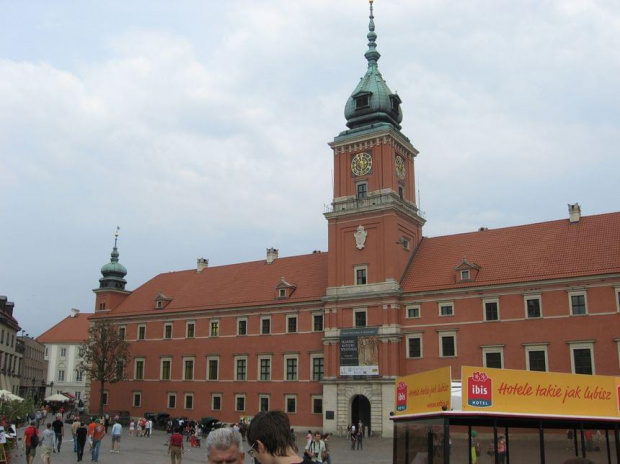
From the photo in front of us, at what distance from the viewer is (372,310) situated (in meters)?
46.7

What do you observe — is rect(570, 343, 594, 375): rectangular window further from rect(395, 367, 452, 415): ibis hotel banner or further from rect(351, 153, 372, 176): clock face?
rect(395, 367, 452, 415): ibis hotel banner

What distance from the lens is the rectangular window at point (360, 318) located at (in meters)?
47.0

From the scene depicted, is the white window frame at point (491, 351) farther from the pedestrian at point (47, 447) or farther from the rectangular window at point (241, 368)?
the pedestrian at point (47, 447)

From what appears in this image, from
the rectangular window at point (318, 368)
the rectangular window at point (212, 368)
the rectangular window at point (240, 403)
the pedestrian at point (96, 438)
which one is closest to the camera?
the pedestrian at point (96, 438)

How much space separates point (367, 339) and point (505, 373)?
35093mm

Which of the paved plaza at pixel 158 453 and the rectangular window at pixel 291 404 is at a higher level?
the rectangular window at pixel 291 404

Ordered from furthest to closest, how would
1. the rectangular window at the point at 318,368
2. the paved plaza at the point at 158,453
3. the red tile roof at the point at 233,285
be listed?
1. the red tile roof at the point at 233,285
2. the rectangular window at the point at 318,368
3. the paved plaza at the point at 158,453

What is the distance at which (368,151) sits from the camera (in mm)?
50250

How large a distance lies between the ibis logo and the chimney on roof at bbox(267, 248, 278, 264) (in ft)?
160

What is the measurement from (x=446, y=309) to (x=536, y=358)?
6781 mm

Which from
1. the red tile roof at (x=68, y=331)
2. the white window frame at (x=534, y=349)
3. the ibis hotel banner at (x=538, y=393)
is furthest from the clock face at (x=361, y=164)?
the red tile roof at (x=68, y=331)

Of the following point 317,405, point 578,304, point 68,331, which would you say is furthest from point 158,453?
point 68,331

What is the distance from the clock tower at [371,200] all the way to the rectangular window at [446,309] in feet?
11.3

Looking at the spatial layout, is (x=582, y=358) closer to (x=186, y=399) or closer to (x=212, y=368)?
(x=212, y=368)
